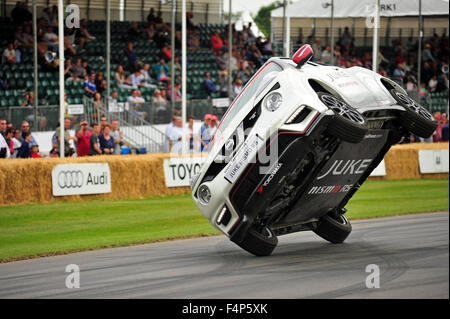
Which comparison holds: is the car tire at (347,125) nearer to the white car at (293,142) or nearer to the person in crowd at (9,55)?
the white car at (293,142)

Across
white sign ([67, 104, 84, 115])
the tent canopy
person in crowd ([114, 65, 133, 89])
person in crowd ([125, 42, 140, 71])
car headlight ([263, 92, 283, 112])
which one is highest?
the tent canopy

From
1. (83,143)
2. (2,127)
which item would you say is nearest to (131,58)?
(83,143)

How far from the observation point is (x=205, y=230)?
1185 centimetres

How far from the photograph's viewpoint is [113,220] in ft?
42.1

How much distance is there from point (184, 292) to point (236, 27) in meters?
23.0

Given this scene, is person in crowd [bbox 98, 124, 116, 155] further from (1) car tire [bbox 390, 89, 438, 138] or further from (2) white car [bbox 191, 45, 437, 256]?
(1) car tire [bbox 390, 89, 438, 138]

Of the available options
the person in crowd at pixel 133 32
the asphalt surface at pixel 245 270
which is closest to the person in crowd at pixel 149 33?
the person in crowd at pixel 133 32

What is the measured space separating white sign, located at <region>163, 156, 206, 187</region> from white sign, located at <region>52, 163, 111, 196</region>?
177 cm

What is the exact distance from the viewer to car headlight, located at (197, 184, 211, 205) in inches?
337

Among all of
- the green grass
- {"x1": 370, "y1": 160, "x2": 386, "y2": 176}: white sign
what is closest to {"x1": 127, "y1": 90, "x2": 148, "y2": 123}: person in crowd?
the green grass

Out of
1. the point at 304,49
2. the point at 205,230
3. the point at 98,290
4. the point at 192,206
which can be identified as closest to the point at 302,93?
the point at 304,49

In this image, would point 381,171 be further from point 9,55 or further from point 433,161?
point 9,55

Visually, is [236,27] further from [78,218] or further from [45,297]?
[45,297]

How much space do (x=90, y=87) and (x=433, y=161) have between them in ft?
35.3
